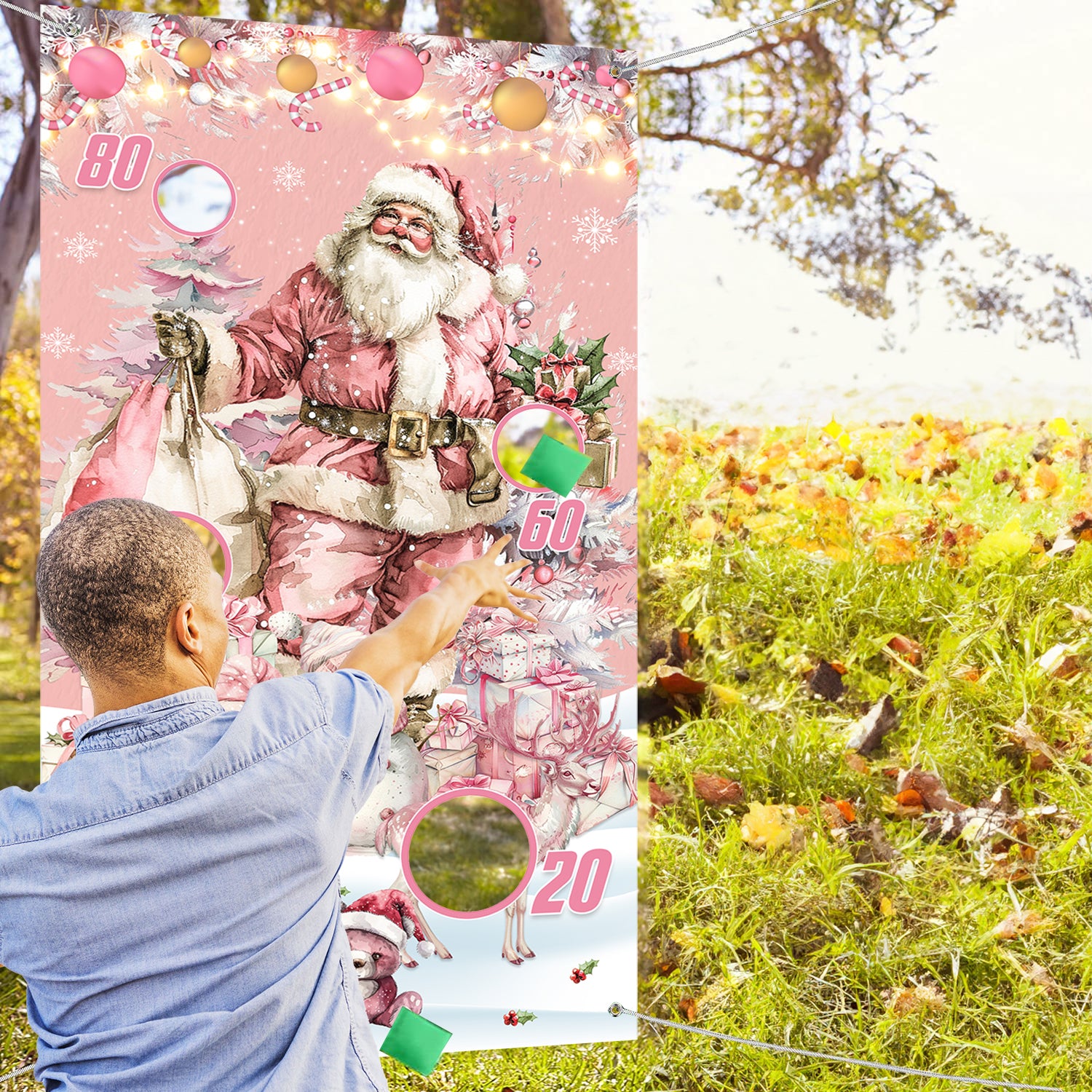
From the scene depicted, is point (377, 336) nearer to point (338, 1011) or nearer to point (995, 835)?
point (338, 1011)

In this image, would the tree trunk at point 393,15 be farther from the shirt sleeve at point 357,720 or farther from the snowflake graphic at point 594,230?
the shirt sleeve at point 357,720

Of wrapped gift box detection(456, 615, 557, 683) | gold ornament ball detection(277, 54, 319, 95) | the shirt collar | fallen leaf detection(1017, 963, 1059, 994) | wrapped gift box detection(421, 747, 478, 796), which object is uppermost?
gold ornament ball detection(277, 54, 319, 95)

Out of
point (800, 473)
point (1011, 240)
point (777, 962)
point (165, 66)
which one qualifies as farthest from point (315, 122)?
point (777, 962)

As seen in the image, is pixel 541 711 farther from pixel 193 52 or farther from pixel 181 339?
pixel 193 52

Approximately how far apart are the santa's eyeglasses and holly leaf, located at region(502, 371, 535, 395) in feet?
0.90

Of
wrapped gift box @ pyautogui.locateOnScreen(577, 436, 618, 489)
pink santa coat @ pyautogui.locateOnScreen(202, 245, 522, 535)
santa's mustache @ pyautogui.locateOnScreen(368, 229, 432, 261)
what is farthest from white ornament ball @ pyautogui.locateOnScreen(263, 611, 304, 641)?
santa's mustache @ pyautogui.locateOnScreen(368, 229, 432, 261)

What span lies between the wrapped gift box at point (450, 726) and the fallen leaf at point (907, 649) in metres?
0.91

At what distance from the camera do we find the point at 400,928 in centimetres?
172

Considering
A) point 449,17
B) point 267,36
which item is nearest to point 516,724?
point 267,36

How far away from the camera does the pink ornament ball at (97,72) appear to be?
1.61 metres

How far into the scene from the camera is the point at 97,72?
5.30 ft

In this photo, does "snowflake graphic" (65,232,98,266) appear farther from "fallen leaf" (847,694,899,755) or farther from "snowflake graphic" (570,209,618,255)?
"fallen leaf" (847,694,899,755)

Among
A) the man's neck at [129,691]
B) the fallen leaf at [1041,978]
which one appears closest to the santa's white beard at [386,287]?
the man's neck at [129,691]

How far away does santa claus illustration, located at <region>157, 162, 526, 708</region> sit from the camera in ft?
5.54
